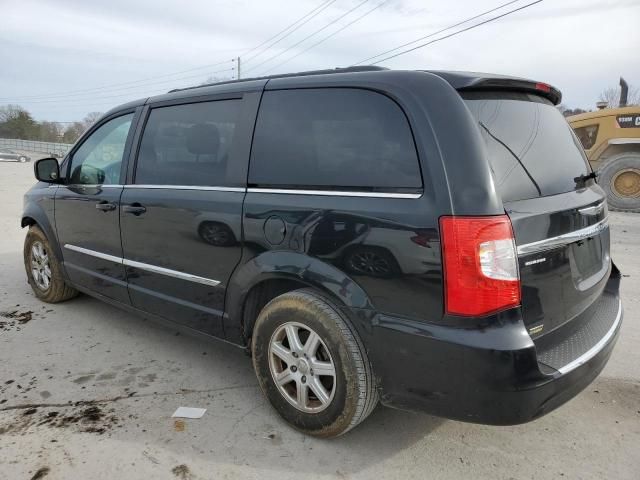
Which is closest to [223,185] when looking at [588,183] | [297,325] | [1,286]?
[297,325]

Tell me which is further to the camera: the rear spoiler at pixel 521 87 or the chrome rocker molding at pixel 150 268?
the chrome rocker molding at pixel 150 268

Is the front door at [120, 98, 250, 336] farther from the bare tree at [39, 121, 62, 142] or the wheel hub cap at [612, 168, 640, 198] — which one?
the bare tree at [39, 121, 62, 142]

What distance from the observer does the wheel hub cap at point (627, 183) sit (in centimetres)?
1020

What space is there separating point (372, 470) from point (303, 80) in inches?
79.9

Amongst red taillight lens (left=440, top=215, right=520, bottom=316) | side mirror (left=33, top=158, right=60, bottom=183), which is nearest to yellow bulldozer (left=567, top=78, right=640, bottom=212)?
red taillight lens (left=440, top=215, right=520, bottom=316)

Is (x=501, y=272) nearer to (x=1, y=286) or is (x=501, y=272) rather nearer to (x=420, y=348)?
(x=420, y=348)

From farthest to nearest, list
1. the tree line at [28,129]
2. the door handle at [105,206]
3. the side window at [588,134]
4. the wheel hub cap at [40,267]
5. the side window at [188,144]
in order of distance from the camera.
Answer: the tree line at [28,129] → the side window at [588,134] → the wheel hub cap at [40,267] → the door handle at [105,206] → the side window at [188,144]

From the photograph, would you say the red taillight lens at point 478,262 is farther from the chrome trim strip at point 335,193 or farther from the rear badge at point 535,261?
the chrome trim strip at point 335,193

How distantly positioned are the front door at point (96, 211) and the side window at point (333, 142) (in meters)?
1.44

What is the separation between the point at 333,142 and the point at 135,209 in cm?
164

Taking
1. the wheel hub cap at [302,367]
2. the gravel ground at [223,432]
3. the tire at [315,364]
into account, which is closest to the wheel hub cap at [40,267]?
the gravel ground at [223,432]

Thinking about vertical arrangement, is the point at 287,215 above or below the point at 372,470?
above

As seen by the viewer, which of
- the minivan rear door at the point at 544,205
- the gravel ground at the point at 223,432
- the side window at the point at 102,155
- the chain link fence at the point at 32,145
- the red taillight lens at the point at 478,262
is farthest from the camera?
the chain link fence at the point at 32,145

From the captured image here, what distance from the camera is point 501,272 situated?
203 centimetres
